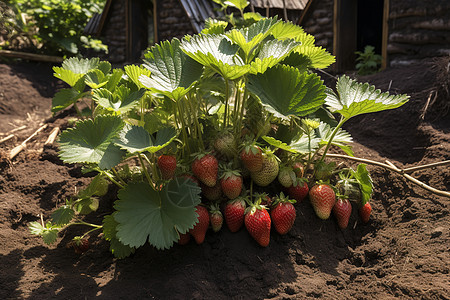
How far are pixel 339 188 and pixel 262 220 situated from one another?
522mm

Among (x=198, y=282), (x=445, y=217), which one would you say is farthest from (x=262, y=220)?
(x=445, y=217)

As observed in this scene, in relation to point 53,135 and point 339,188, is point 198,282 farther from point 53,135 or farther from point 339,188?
point 53,135

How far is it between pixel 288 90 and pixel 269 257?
0.70 meters

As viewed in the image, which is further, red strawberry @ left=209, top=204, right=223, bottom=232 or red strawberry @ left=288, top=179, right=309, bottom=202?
red strawberry @ left=288, top=179, right=309, bottom=202

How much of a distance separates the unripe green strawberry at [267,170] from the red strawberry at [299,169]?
161 millimetres

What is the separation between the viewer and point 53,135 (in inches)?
127

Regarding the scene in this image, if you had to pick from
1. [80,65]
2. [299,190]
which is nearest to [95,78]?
[80,65]

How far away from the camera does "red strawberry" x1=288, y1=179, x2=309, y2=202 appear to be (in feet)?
6.31

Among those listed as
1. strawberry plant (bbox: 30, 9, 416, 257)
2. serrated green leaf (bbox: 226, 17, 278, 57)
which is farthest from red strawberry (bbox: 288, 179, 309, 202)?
serrated green leaf (bbox: 226, 17, 278, 57)

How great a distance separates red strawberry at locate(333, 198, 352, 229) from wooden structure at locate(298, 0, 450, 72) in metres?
2.63

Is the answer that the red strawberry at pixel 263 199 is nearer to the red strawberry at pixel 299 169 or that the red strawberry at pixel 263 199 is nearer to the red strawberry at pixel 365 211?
the red strawberry at pixel 299 169

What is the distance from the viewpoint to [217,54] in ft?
5.68

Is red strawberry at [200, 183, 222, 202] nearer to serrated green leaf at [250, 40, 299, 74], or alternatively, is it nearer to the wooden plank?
serrated green leaf at [250, 40, 299, 74]

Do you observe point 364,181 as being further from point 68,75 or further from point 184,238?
point 68,75
